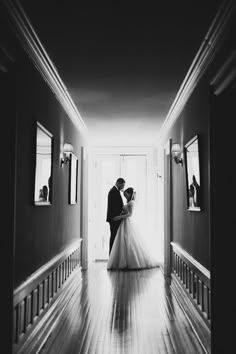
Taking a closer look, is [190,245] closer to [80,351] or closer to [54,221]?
[54,221]

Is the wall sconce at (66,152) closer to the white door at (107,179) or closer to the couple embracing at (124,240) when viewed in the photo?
the couple embracing at (124,240)

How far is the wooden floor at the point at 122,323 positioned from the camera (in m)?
4.49

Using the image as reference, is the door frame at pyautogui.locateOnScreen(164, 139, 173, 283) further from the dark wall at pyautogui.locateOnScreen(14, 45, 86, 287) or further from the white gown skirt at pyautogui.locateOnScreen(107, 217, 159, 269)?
the dark wall at pyautogui.locateOnScreen(14, 45, 86, 287)

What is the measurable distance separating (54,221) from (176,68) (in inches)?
102

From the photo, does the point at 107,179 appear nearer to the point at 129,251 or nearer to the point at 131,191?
the point at 131,191

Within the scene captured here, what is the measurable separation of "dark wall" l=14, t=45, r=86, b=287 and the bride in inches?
137

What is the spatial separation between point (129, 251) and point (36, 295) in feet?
18.5

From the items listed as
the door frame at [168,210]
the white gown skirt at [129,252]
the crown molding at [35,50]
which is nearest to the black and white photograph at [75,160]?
the crown molding at [35,50]

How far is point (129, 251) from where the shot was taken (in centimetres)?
1030

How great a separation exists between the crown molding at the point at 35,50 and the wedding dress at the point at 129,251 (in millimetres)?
4335

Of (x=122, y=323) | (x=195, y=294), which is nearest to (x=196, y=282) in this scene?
(x=195, y=294)

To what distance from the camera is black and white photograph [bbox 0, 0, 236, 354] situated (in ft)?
12.0

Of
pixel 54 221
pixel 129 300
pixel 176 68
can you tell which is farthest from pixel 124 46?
pixel 129 300

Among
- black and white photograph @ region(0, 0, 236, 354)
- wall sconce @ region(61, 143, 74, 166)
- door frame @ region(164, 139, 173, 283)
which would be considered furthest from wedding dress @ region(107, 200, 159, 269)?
wall sconce @ region(61, 143, 74, 166)
